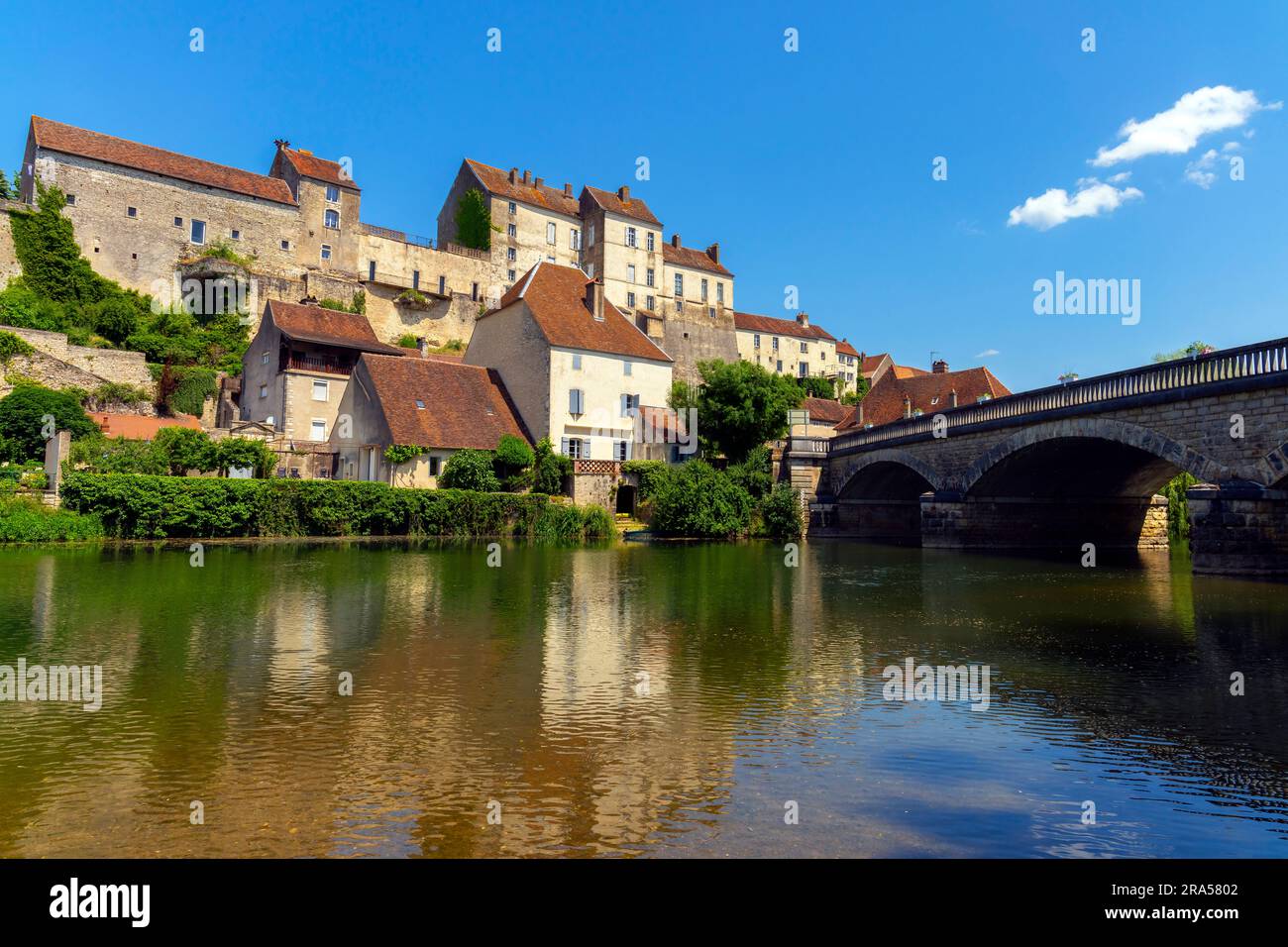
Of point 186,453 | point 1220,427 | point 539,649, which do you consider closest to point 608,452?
point 186,453

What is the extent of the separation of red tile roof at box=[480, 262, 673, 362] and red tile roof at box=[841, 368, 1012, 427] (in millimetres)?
20833

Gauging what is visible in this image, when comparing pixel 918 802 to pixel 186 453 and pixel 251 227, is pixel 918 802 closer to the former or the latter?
pixel 186 453

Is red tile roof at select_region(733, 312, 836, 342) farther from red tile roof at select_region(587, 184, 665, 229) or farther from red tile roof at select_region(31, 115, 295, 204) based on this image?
red tile roof at select_region(31, 115, 295, 204)

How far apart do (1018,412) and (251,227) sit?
5917 centimetres

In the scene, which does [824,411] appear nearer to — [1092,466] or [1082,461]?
[1092,466]

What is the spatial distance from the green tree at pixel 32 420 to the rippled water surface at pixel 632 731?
26909 millimetres

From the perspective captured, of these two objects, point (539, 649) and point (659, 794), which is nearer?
point (659, 794)

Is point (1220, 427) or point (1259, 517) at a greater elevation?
point (1220, 427)

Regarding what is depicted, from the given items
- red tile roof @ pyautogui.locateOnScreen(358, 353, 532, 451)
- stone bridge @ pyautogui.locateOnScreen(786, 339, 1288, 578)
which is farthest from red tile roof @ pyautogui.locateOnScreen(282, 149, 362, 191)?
stone bridge @ pyautogui.locateOnScreen(786, 339, 1288, 578)

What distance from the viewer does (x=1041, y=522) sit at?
3541cm

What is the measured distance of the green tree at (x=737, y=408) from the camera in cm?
4706

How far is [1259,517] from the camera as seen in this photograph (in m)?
20.6

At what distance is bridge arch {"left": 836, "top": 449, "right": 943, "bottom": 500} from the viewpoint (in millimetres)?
39969

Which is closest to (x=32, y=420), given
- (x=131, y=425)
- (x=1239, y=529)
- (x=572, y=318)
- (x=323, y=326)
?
(x=131, y=425)
